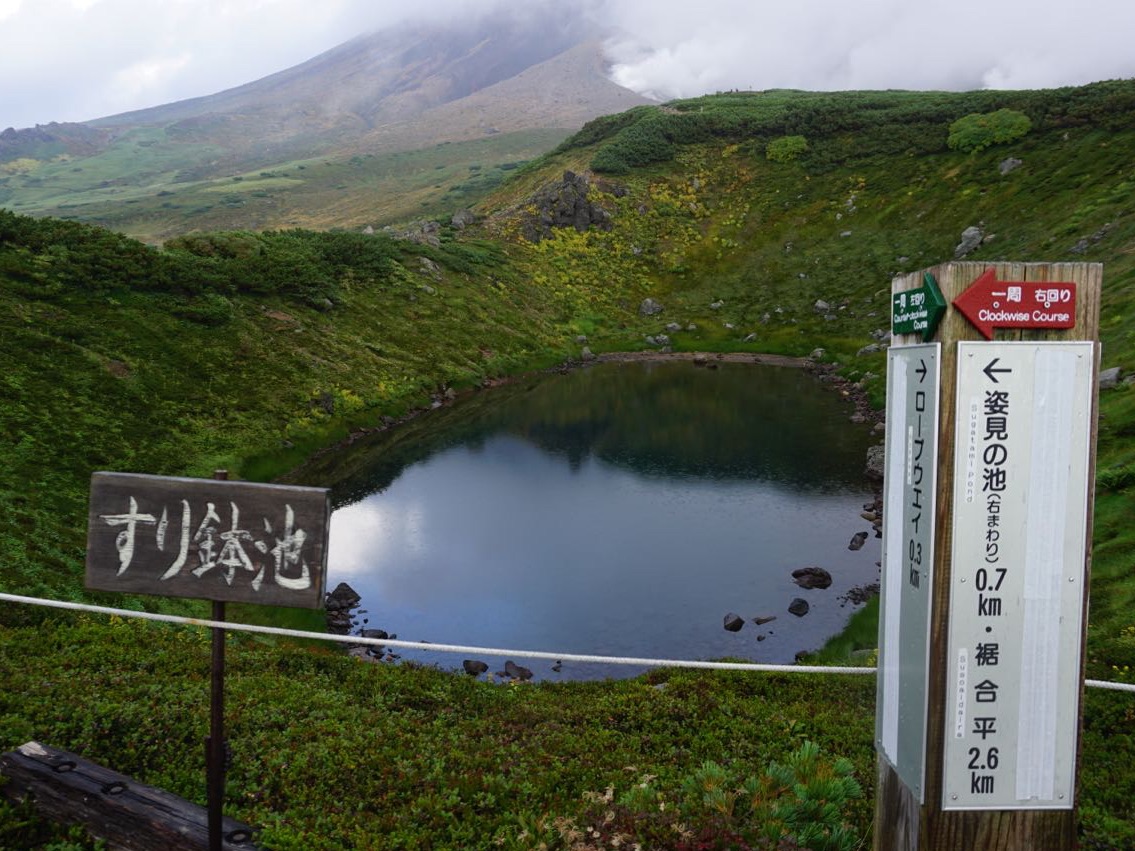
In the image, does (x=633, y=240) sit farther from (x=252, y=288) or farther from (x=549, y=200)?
(x=252, y=288)

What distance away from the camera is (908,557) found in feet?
15.8

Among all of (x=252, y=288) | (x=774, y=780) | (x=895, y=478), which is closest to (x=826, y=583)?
(x=774, y=780)

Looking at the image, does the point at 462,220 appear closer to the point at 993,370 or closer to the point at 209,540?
the point at 209,540

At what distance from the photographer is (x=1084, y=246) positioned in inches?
2135

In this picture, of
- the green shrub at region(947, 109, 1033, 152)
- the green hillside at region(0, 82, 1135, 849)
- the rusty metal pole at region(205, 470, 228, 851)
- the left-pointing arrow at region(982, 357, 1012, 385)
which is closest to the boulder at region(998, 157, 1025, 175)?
the green hillside at region(0, 82, 1135, 849)

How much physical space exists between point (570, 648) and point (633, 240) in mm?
73500

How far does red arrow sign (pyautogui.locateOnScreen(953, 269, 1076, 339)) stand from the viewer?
4.33 meters

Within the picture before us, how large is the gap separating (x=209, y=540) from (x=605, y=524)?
2644 cm

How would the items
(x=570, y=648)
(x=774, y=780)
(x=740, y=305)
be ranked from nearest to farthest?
1. (x=774, y=780)
2. (x=570, y=648)
3. (x=740, y=305)

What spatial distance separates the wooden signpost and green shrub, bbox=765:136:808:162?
4039 inches

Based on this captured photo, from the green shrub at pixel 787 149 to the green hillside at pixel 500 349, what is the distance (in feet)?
1.00

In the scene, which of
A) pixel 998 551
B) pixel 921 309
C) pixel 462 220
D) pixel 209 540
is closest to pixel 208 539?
pixel 209 540

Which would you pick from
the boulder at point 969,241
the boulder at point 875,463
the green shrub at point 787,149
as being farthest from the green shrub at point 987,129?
the boulder at point 875,463

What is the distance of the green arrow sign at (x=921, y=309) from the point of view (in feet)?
14.5
